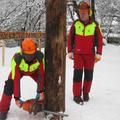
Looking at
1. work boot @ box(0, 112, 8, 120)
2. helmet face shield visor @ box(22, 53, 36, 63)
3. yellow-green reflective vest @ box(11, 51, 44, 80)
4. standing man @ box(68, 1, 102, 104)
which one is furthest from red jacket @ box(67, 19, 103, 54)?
work boot @ box(0, 112, 8, 120)

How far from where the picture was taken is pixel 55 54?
19.4ft

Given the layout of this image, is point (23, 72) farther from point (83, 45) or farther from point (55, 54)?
point (83, 45)

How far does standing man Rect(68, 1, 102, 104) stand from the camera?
6.98m

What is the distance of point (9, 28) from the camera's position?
23375mm

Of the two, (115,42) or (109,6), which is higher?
(109,6)

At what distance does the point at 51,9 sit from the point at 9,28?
17775 mm

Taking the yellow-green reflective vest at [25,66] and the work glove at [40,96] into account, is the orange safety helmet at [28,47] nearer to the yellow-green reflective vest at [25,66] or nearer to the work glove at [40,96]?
Result: the yellow-green reflective vest at [25,66]

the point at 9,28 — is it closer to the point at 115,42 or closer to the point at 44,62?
the point at 115,42

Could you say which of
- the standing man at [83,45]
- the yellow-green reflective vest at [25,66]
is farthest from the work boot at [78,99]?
the yellow-green reflective vest at [25,66]

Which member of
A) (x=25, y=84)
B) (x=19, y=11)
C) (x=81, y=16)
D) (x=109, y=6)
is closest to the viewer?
(x=81, y=16)

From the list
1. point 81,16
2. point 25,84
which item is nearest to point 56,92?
point 81,16

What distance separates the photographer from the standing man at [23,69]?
581cm

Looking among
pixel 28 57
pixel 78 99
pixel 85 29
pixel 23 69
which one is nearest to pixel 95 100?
pixel 78 99

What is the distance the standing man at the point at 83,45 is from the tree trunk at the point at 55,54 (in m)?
1.07
